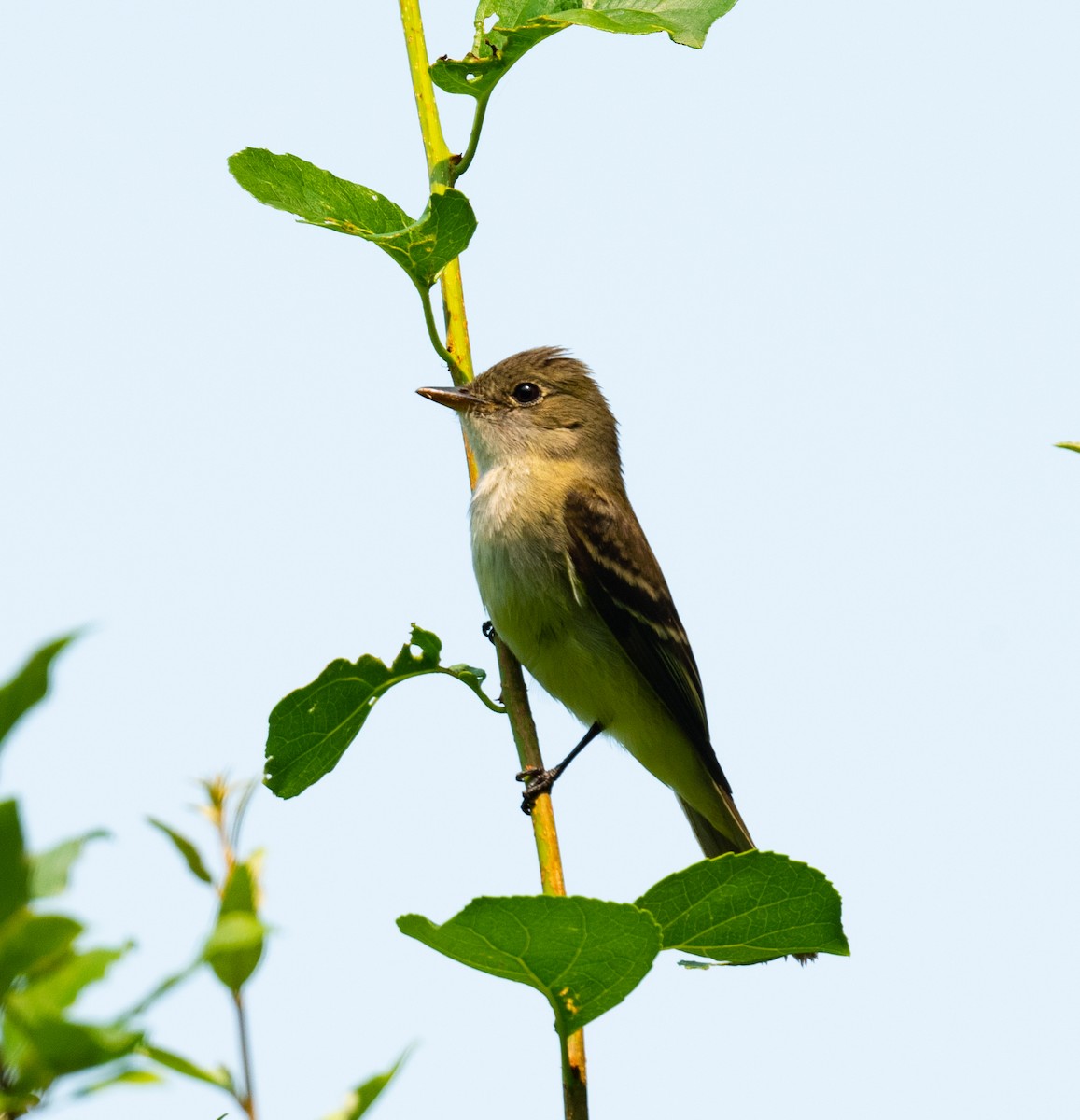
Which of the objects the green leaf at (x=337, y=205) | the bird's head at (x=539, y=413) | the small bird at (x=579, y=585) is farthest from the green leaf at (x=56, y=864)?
the bird's head at (x=539, y=413)

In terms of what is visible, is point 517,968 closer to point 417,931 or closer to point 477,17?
point 417,931

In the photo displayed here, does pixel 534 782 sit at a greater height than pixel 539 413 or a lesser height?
lesser

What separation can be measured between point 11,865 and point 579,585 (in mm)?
4728

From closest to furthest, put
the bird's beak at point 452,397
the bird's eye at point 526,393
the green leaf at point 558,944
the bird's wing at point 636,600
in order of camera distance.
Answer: the green leaf at point 558,944 → the bird's beak at point 452,397 → the bird's wing at point 636,600 → the bird's eye at point 526,393

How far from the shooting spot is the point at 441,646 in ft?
10.4

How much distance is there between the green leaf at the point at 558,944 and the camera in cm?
186

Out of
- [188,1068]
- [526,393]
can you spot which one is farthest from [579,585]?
[188,1068]

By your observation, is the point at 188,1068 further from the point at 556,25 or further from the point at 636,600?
the point at 636,600

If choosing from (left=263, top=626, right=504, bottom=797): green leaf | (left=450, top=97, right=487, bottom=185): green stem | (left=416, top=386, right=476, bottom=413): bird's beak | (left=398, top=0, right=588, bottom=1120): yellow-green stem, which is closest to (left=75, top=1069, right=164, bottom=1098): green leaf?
(left=398, top=0, right=588, bottom=1120): yellow-green stem

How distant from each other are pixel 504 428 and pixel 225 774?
16.7ft

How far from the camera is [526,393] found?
6723 mm

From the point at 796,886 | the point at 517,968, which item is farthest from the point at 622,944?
the point at 796,886

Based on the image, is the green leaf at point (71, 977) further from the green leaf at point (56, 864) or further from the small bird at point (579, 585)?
the small bird at point (579, 585)

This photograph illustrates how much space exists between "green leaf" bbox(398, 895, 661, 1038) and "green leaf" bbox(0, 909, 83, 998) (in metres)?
0.81
